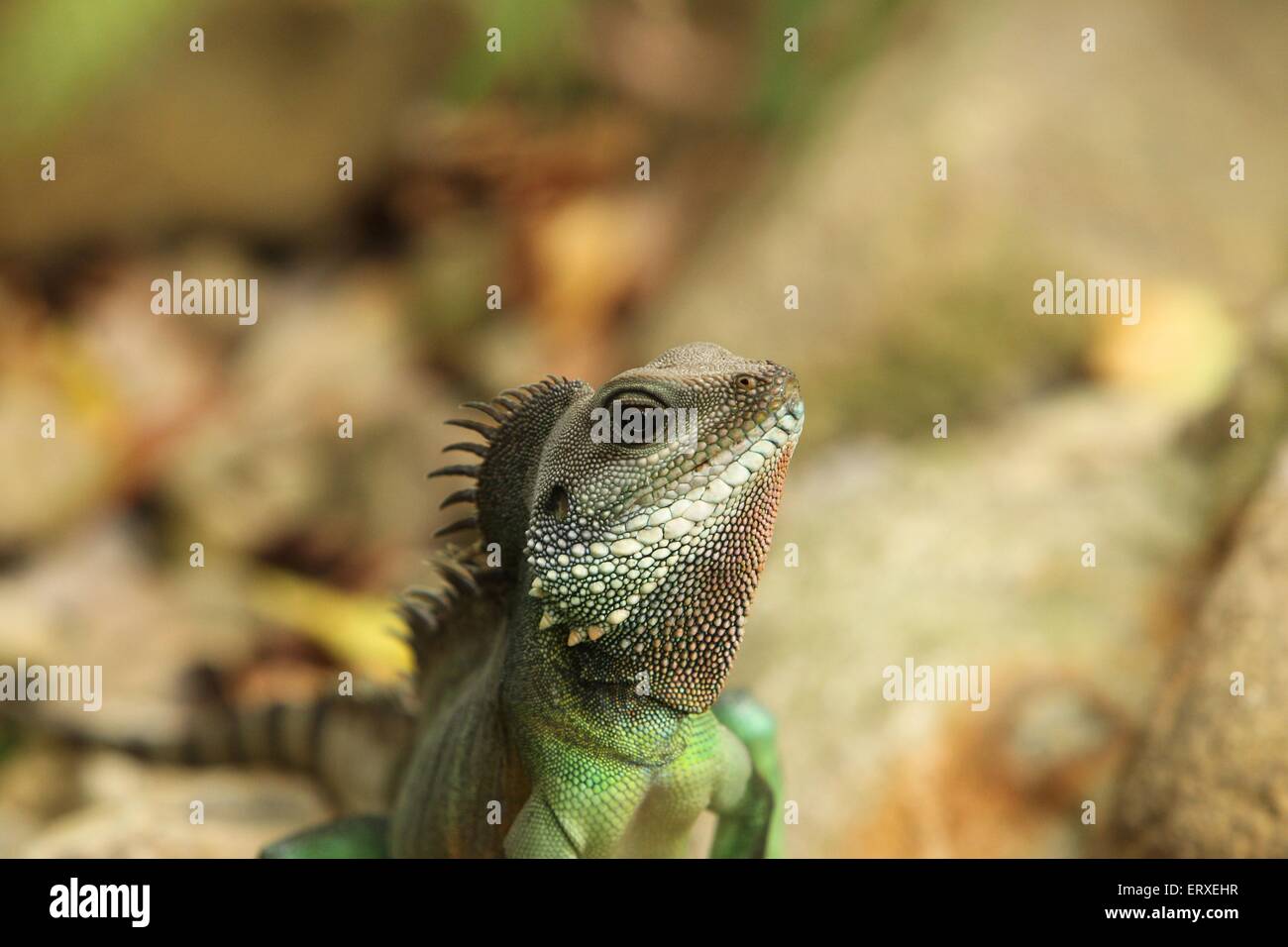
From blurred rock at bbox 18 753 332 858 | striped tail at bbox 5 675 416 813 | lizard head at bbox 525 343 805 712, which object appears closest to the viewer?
lizard head at bbox 525 343 805 712

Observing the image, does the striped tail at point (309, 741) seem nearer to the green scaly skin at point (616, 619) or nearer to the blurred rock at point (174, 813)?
the blurred rock at point (174, 813)

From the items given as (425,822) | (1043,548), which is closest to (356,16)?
(1043,548)

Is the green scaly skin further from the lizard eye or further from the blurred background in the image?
the blurred background

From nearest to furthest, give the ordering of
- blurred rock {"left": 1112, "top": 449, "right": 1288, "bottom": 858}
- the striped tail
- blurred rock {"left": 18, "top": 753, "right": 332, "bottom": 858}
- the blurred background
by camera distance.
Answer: blurred rock {"left": 1112, "top": 449, "right": 1288, "bottom": 858}
blurred rock {"left": 18, "top": 753, "right": 332, "bottom": 858}
the striped tail
the blurred background

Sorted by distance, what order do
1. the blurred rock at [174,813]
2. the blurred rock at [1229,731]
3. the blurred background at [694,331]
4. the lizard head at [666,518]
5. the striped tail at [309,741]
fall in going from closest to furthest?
the lizard head at [666,518]
the blurred rock at [1229,731]
the blurred rock at [174,813]
the striped tail at [309,741]
the blurred background at [694,331]

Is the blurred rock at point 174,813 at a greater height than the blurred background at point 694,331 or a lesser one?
lesser

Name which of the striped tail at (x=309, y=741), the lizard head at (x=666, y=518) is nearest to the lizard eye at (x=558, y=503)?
the lizard head at (x=666, y=518)

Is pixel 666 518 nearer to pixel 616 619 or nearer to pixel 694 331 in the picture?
pixel 616 619

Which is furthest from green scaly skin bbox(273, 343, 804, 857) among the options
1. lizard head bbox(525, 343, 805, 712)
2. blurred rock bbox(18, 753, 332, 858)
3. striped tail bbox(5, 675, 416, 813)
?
blurred rock bbox(18, 753, 332, 858)
